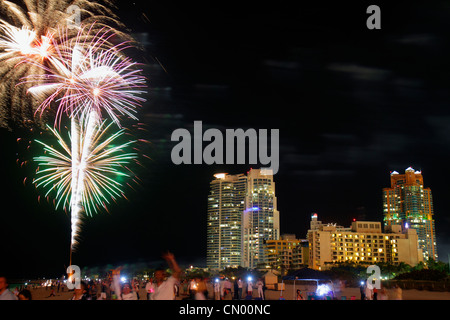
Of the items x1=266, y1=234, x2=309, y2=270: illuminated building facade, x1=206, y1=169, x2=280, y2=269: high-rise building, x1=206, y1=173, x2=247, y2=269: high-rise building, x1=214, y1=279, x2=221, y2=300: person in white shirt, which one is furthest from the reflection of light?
x1=206, y1=173, x2=247, y2=269: high-rise building

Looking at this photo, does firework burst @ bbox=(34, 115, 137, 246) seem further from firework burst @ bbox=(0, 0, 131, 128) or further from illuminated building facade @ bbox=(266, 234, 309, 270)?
illuminated building facade @ bbox=(266, 234, 309, 270)

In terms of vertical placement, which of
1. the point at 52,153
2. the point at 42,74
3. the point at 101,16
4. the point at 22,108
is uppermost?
the point at 101,16

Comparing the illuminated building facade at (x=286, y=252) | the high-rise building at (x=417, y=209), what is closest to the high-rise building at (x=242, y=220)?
the illuminated building facade at (x=286, y=252)

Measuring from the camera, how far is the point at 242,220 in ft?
555

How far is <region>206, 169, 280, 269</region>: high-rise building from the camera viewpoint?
16288cm

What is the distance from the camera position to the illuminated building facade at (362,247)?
117750 mm

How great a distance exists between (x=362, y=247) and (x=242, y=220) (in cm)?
5796

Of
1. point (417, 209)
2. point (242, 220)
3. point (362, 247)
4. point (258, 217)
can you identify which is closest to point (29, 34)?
point (362, 247)

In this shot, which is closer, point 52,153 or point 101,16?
point 101,16
